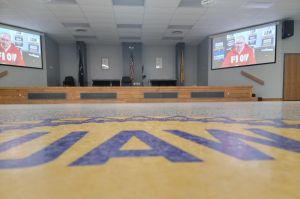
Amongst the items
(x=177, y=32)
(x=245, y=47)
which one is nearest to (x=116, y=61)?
(x=177, y=32)

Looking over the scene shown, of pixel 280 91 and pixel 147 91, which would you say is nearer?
pixel 147 91

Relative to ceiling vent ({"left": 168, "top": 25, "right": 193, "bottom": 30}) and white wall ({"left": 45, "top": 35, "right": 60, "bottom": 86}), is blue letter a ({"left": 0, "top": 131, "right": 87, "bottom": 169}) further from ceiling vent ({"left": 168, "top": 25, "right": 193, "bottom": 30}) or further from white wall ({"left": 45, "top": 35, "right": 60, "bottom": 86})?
white wall ({"left": 45, "top": 35, "right": 60, "bottom": 86})

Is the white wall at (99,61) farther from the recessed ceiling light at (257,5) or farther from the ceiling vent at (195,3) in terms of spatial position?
the recessed ceiling light at (257,5)

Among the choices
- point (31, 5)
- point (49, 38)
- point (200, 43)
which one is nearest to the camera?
point (31, 5)

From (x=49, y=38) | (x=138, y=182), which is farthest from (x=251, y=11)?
(x=49, y=38)

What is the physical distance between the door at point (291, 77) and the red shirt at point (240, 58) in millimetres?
1143

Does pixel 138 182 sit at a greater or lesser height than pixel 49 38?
lesser

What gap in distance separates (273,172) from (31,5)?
6.80 m

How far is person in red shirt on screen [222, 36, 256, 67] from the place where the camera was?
759cm

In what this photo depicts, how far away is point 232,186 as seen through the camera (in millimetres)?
447

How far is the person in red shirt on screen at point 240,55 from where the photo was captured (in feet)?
24.9

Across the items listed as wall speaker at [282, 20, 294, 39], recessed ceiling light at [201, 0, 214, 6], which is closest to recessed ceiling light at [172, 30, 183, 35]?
recessed ceiling light at [201, 0, 214, 6]

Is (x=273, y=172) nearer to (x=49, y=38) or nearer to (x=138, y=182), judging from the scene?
(x=138, y=182)

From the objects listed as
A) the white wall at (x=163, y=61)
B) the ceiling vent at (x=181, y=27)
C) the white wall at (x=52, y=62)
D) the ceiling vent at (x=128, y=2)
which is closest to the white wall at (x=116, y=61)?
the white wall at (x=163, y=61)
